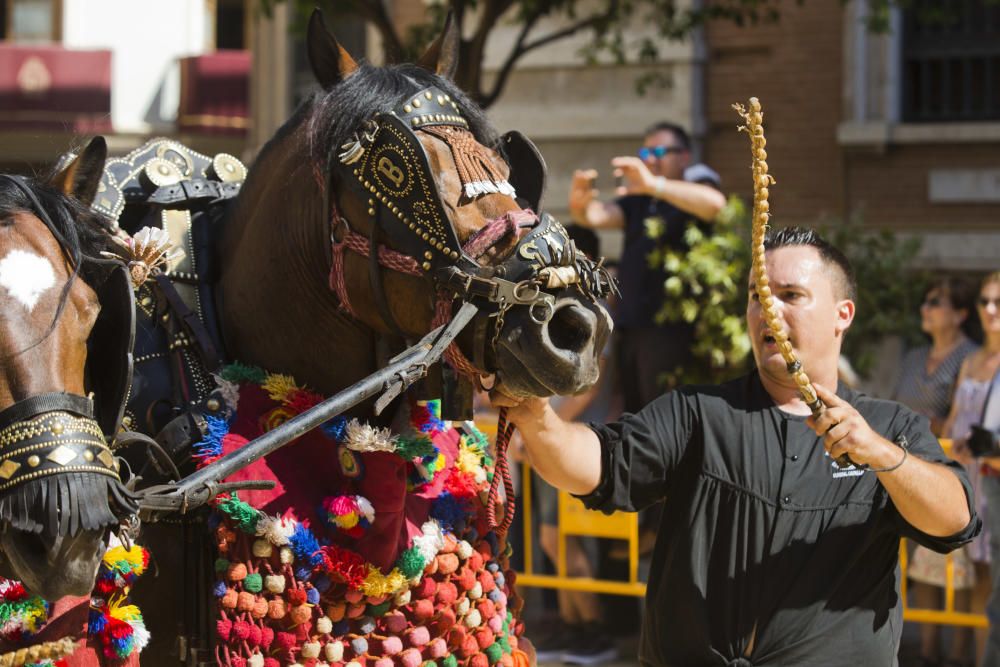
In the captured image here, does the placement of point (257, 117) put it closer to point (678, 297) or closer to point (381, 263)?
point (678, 297)

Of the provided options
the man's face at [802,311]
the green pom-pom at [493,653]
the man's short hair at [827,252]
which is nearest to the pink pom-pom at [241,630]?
the green pom-pom at [493,653]

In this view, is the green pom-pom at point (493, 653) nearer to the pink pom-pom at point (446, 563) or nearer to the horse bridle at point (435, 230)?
the pink pom-pom at point (446, 563)

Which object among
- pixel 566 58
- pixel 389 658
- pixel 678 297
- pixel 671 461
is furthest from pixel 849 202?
pixel 389 658

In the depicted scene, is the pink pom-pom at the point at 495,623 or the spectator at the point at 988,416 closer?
the pink pom-pom at the point at 495,623

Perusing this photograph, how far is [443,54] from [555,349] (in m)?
1.06

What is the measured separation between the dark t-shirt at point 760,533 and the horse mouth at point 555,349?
0.66 meters

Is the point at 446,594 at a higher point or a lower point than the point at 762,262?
lower

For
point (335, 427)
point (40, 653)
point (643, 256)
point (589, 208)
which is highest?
point (589, 208)

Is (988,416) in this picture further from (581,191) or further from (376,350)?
(376,350)

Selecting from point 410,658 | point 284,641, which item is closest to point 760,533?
point 410,658

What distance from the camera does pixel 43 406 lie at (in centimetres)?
237

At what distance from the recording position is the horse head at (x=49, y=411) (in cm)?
229

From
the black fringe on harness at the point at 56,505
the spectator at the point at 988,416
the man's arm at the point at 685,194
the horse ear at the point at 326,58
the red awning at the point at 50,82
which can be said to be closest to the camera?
the black fringe on harness at the point at 56,505

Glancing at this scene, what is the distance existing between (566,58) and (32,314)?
9314 mm
